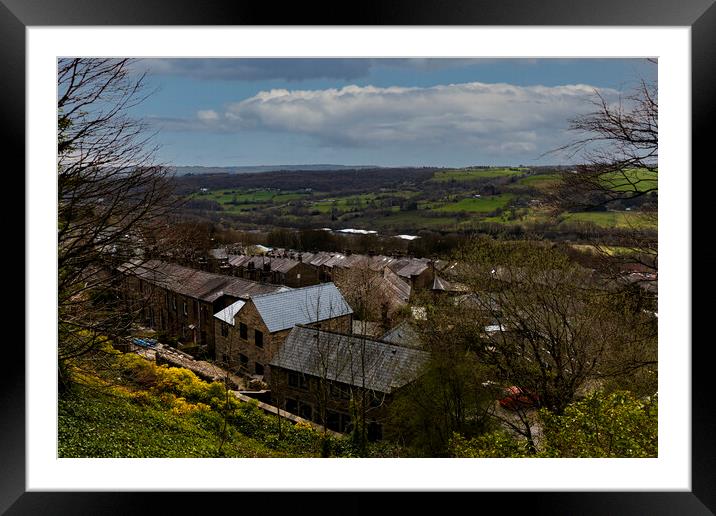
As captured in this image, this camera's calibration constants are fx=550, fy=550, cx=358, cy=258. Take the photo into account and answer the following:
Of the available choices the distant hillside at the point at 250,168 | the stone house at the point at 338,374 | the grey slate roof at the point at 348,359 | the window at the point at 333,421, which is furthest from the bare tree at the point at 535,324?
the distant hillside at the point at 250,168

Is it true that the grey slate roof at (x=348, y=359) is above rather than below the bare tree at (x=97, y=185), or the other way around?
below

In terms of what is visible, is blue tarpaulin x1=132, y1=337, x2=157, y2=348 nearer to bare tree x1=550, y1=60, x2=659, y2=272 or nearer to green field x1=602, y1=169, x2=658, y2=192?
bare tree x1=550, y1=60, x2=659, y2=272

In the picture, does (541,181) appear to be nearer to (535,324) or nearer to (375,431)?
(535,324)

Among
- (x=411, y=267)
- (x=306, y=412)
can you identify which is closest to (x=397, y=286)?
(x=411, y=267)

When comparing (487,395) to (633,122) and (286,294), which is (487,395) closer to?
(633,122)

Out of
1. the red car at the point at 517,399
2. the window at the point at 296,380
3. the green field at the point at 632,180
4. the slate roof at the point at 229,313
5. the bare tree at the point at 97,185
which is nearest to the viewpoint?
the bare tree at the point at 97,185

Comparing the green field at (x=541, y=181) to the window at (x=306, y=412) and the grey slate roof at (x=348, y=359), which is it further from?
the window at (x=306, y=412)

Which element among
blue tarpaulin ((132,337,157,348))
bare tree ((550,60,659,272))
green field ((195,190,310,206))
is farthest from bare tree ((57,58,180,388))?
bare tree ((550,60,659,272))
